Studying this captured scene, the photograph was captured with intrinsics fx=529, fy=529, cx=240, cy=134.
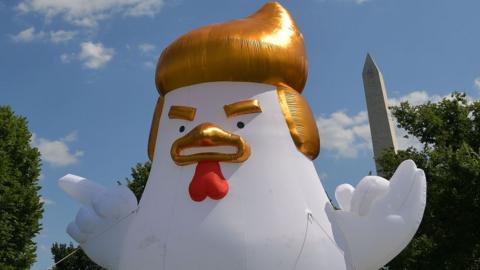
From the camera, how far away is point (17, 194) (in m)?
15.6

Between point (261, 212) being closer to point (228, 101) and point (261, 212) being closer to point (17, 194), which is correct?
point (228, 101)

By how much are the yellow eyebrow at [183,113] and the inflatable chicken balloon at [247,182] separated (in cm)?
1

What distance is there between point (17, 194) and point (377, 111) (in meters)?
19.0

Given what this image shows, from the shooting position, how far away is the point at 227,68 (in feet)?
21.1

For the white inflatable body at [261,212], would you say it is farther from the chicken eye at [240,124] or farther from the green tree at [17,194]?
the green tree at [17,194]

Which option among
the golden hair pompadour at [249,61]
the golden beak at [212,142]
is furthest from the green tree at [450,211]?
the golden beak at [212,142]

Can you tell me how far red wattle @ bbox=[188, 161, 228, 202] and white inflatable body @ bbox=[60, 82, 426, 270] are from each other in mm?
63

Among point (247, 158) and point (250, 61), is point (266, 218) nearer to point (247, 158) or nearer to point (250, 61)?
point (247, 158)

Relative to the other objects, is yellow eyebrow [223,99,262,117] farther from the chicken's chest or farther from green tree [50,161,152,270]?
green tree [50,161,152,270]

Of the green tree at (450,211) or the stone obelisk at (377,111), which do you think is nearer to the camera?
the green tree at (450,211)

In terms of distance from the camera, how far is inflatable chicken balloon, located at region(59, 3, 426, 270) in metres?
5.84

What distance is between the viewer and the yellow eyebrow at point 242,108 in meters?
6.33

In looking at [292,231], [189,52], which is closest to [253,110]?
[189,52]

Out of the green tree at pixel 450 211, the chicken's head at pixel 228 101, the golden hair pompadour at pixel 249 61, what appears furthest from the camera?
the green tree at pixel 450 211
